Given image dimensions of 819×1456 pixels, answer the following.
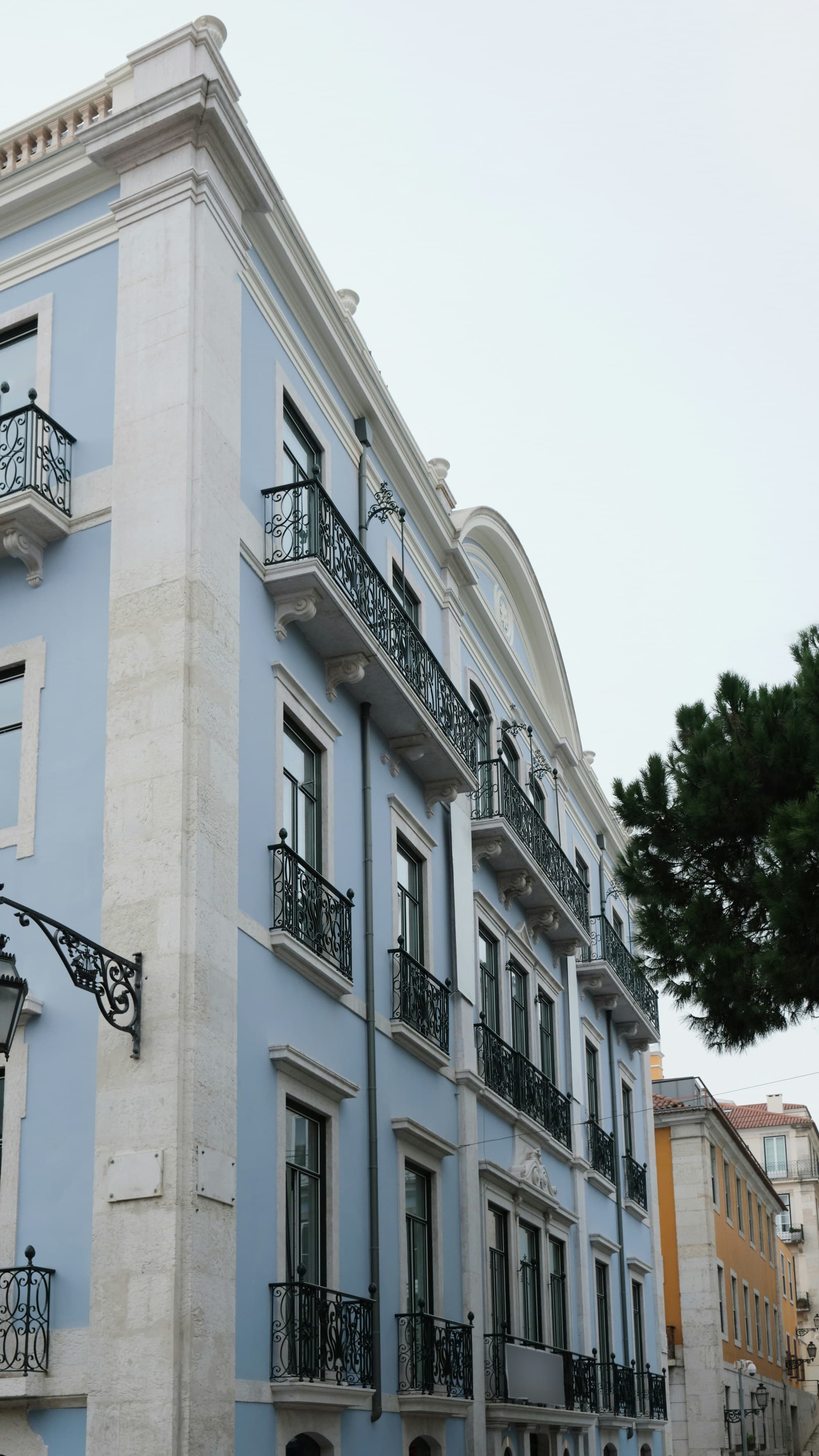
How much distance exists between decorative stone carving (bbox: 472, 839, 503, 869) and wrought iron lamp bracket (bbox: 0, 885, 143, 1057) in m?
9.64

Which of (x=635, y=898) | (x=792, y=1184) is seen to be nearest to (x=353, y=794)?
(x=635, y=898)

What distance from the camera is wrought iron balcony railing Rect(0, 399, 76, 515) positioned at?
14.0 m

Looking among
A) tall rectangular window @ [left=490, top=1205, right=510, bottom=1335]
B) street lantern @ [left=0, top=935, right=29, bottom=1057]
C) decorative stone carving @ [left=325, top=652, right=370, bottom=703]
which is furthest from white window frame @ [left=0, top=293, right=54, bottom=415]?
tall rectangular window @ [left=490, top=1205, right=510, bottom=1335]

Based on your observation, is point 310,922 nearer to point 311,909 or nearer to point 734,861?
point 311,909

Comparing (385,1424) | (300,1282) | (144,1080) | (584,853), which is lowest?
(385,1424)

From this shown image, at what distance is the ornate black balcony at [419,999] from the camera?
17016 millimetres

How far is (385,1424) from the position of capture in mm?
14969

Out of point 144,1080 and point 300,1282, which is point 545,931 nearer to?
point 300,1282

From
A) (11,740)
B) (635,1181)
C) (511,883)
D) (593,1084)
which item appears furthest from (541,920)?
(11,740)

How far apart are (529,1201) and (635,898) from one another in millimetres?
7963

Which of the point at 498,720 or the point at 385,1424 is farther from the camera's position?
the point at 498,720

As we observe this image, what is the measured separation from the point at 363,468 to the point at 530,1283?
424 inches

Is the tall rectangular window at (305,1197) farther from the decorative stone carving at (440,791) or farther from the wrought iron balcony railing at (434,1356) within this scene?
the decorative stone carving at (440,791)

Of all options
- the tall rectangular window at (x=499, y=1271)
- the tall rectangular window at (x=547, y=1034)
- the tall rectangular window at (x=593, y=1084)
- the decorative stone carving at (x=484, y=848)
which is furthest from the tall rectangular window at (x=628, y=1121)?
the decorative stone carving at (x=484, y=848)
